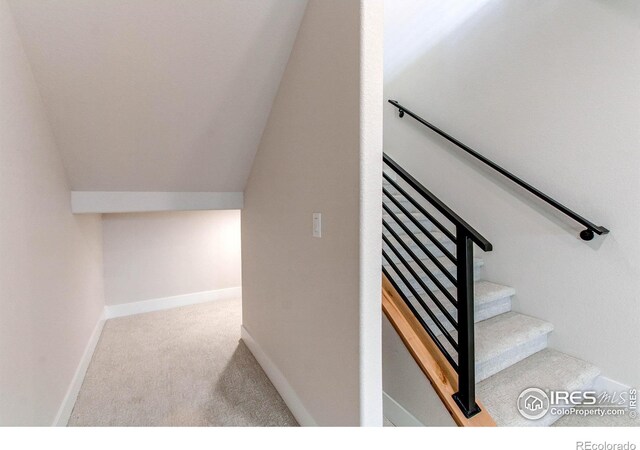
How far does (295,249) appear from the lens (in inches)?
61.7

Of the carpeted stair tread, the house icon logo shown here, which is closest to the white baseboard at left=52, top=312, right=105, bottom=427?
the carpeted stair tread

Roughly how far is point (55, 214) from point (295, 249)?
53.9 inches

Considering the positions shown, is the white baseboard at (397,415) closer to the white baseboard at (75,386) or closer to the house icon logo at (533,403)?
the house icon logo at (533,403)

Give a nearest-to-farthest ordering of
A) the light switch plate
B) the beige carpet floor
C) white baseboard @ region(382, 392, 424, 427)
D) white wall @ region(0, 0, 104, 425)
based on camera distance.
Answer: white wall @ region(0, 0, 104, 425)
the light switch plate
white baseboard @ region(382, 392, 424, 427)
the beige carpet floor

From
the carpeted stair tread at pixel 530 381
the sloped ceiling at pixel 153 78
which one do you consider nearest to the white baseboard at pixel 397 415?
the carpeted stair tread at pixel 530 381

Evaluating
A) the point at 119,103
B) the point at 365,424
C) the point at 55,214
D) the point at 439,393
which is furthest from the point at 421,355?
the point at 55,214

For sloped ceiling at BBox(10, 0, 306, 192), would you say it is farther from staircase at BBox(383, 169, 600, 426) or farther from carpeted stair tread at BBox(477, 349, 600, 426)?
carpeted stair tread at BBox(477, 349, 600, 426)

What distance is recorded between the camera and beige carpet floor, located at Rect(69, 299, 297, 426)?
5.32ft

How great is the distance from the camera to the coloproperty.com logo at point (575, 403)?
1409mm

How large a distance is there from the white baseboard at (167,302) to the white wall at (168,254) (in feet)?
0.17

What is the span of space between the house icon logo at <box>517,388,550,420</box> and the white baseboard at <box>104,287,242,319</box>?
10.7 feet

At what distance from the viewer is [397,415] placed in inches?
61.3

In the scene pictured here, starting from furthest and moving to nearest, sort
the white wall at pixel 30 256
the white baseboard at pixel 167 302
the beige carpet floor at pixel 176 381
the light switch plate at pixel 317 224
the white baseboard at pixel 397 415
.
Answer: the white baseboard at pixel 167 302 → the beige carpet floor at pixel 176 381 → the white baseboard at pixel 397 415 → the light switch plate at pixel 317 224 → the white wall at pixel 30 256
